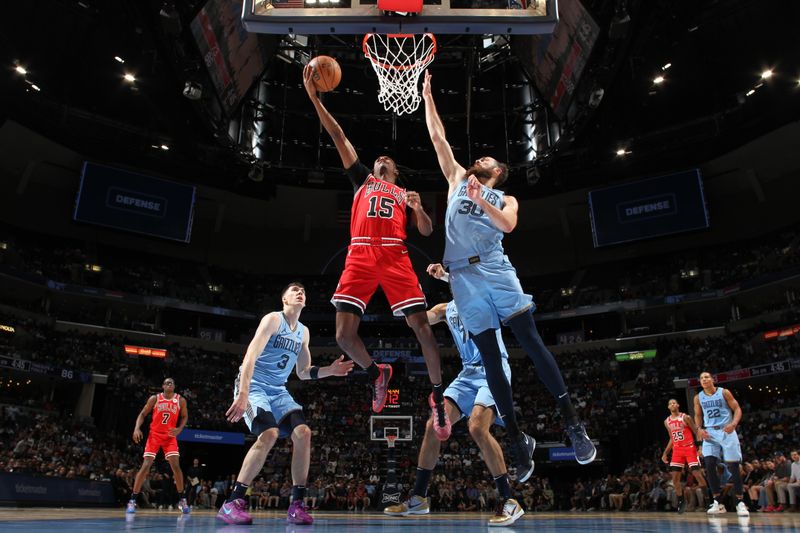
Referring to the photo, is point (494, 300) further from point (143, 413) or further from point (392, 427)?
point (392, 427)

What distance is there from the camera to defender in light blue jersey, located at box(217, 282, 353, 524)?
5.66 m

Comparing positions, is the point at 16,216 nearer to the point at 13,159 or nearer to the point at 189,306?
the point at 13,159

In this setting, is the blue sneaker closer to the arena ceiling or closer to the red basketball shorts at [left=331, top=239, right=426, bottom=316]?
the red basketball shorts at [left=331, top=239, right=426, bottom=316]

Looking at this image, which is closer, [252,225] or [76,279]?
[76,279]

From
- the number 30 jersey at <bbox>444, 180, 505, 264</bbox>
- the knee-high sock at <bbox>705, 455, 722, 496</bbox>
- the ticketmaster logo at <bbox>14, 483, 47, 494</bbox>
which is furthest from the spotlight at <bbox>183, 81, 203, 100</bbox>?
the knee-high sock at <bbox>705, 455, 722, 496</bbox>

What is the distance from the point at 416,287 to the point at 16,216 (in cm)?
3162

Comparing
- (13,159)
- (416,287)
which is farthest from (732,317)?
(13,159)

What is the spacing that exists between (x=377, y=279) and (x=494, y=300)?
64.9 inches

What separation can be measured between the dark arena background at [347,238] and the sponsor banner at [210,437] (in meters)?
0.08

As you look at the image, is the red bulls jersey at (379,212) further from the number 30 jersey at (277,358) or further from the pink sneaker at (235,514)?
the pink sneaker at (235,514)

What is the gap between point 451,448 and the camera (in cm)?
2500

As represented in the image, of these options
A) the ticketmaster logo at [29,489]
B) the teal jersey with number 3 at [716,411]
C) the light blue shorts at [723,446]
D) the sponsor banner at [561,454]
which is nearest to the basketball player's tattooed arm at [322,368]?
the light blue shorts at [723,446]

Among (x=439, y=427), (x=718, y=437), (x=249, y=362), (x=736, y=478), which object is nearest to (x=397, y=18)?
(x=249, y=362)

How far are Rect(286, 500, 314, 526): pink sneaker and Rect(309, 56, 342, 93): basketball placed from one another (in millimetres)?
3945
